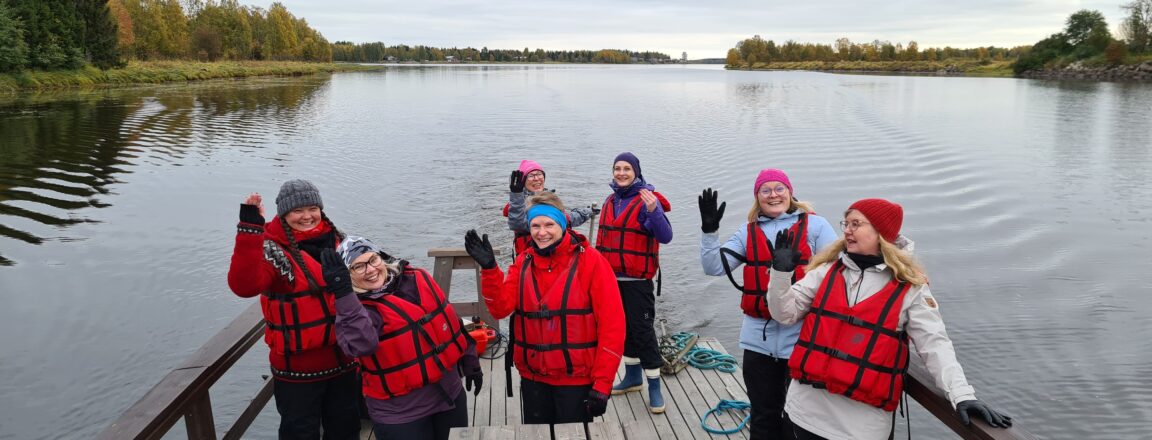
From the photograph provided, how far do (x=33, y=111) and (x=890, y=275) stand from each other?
33763 millimetres

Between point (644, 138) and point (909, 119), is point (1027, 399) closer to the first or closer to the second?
point (644, 138)

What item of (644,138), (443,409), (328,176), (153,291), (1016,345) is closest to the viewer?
(443,409)

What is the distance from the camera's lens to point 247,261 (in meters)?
2.99

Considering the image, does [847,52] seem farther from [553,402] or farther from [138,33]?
[553,402]

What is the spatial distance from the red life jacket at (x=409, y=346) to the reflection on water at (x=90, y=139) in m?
9.91

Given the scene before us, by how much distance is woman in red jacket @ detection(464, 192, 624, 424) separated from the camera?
3221 millimetres

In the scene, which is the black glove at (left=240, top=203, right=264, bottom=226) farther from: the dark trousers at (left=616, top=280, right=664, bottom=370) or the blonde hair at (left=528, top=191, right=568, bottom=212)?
the dark trousers at (left=616, top=280, right=664, bottom=370)

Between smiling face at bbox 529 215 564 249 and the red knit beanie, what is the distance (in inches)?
51.0

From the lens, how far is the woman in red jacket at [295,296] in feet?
9.95

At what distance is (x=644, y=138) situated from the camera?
24.5 meters

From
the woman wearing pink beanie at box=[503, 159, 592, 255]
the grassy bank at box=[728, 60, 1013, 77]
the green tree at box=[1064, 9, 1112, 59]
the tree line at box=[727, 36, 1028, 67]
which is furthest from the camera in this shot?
the tree line at box=[727, 36, 1028, 67]

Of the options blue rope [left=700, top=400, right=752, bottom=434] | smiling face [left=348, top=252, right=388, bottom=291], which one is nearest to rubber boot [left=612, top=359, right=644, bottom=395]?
blue rope [left=700, top=400, right=752, bottom=434]

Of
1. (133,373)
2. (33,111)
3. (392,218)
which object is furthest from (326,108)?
(133,373)

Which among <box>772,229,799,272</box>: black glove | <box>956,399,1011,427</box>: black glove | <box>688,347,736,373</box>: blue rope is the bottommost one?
<box>688,347,736,373</box>: blue rope
